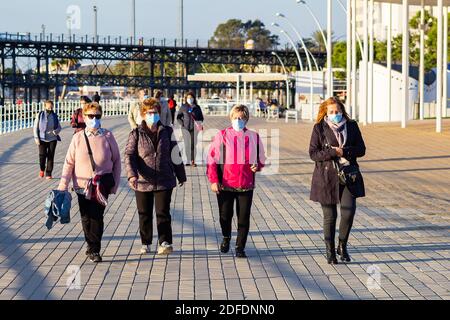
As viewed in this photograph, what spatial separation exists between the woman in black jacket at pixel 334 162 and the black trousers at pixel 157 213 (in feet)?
4.95

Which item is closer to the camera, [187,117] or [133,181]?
[133,181]

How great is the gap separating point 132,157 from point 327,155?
6.32 feet

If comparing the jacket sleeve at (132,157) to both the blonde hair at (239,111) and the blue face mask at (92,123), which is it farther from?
the blonde hair at (239,111)

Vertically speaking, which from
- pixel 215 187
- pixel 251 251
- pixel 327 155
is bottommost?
pixel 251 251

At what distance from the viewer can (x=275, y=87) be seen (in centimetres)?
11325

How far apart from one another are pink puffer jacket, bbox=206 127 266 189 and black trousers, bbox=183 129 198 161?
38.7 ft

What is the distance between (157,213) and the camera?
10.1m

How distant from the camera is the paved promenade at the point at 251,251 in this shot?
820 cm

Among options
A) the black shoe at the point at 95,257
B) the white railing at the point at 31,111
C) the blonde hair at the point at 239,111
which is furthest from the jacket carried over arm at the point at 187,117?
the black shoe at the point at 95,257

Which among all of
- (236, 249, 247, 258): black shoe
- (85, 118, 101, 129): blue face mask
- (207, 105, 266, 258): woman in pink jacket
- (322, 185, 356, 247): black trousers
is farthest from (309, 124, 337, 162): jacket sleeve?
(85, 118, 101, 129): blue face mask

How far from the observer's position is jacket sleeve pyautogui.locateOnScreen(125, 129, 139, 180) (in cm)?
991

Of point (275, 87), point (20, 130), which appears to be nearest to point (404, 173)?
point (20, 130)

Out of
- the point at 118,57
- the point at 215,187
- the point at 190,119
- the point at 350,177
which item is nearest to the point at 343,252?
the point at 350,177

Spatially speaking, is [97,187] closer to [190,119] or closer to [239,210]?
[239,210]
